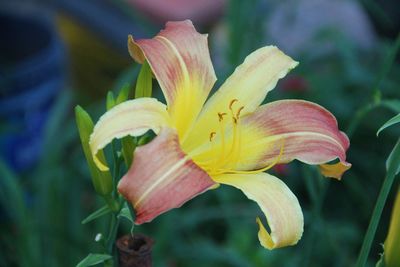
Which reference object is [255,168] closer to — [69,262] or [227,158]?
[227,158]

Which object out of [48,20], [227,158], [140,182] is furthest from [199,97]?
[48,20]

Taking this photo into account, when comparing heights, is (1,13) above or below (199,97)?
below

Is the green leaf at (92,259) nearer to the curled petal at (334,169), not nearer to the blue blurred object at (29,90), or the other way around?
the curled petal at (334,169)

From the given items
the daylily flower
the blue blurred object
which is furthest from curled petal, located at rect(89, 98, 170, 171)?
the blue blurred object

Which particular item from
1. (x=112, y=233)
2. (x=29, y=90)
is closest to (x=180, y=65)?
(x=112, y=233)

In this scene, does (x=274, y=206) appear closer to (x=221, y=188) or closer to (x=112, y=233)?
(x=112, y=233)

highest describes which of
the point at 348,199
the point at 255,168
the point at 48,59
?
the point at 255,168
